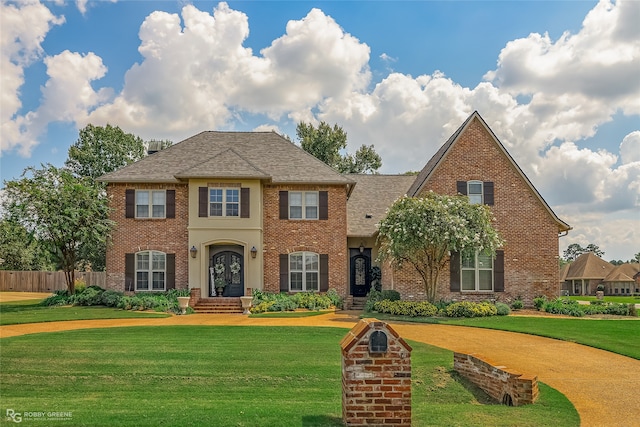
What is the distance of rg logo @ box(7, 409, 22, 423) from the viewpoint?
6633 millimetres

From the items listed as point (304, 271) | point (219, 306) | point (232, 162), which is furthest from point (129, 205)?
point (304, 271)

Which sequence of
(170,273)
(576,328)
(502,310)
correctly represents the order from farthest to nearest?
(170,273) < (502,310) < (576,328)

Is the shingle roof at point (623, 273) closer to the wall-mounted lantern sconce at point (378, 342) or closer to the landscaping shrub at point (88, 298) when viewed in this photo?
the landscaping shrub at point (88, 298)

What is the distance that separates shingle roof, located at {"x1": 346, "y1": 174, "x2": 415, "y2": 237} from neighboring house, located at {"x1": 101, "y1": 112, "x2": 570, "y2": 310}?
11.1 inches

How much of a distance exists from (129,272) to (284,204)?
24.6 feet

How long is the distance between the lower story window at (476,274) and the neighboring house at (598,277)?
3896cm

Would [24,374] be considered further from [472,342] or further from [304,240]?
[304,240]

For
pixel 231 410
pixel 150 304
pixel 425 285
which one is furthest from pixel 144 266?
pixel 231 410

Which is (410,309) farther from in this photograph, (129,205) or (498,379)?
(129,205)

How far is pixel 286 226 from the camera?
79.9 ft

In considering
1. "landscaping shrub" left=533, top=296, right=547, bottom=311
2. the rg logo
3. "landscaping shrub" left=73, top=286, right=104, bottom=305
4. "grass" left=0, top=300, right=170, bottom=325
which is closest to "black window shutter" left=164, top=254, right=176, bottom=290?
"landscaping shrub" left=73, top=286, right=104, bottom=305

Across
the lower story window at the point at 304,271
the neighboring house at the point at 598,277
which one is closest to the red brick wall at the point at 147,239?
the lower story window at the point at 304,271

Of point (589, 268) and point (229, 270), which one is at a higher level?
point (229, 270)

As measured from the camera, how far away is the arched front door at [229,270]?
2372cm
